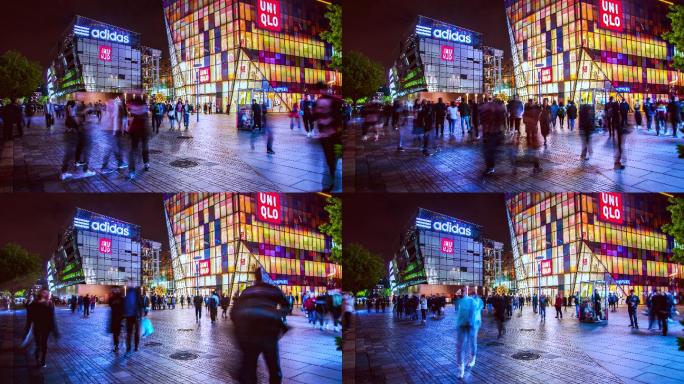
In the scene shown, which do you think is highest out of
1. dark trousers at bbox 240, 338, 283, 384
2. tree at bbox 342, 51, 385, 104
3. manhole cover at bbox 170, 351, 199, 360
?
tree at bbox 342, 51, 385, 104

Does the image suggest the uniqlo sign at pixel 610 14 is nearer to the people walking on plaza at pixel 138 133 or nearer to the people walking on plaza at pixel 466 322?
the people walking on plaza at pixel 466 322

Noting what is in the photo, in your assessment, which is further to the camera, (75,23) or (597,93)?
(597,93)

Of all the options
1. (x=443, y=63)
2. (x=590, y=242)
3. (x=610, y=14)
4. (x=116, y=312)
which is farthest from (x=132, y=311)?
(x=610, y=14)

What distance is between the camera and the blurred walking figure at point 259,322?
268 inches

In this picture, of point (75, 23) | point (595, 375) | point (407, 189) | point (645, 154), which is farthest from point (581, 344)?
point (75, 23)

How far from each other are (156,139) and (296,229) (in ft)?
8.30

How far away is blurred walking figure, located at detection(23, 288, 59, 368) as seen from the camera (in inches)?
310

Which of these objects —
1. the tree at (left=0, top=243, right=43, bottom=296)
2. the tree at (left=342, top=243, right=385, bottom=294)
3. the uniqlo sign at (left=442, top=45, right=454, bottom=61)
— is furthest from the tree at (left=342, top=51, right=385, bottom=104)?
the tree at (left=0, top=243, right=43, bottom=296)

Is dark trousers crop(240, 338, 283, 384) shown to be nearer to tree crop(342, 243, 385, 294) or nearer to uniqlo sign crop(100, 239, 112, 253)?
tree crop(342, 243, 385, 294)

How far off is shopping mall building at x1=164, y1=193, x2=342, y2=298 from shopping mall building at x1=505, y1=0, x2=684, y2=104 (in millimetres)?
4134

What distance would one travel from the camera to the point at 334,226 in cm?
840

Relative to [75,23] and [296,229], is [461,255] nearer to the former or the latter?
[296,229]

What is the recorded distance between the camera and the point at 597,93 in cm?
1044

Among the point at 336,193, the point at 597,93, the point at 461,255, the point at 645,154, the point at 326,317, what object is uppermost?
the point at 597,93
